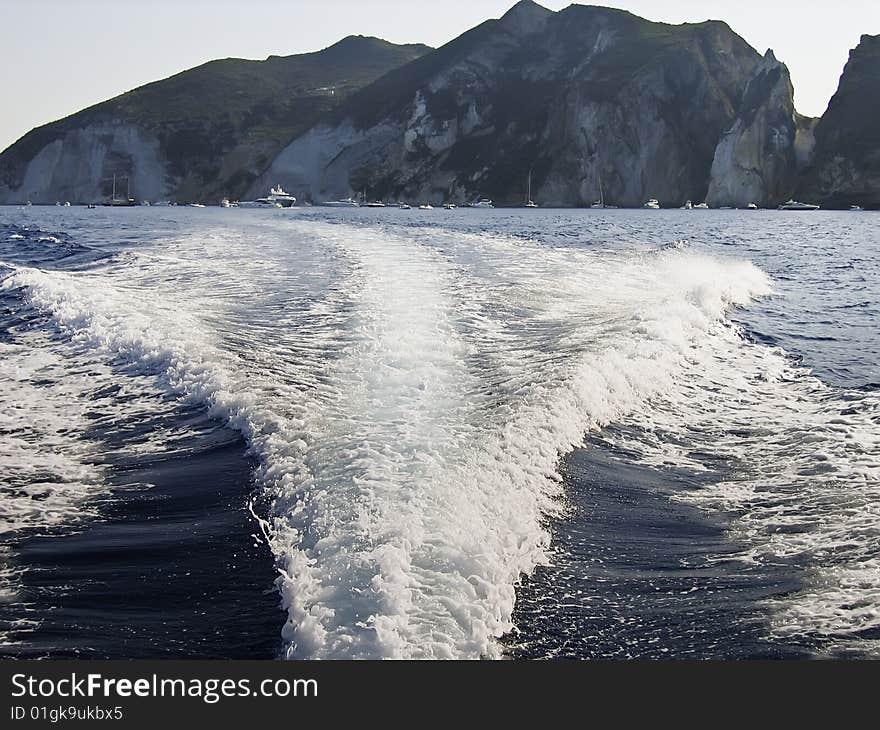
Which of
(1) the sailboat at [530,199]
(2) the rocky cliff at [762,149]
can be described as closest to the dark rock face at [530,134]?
(2) the rocky cliff at [762,149]

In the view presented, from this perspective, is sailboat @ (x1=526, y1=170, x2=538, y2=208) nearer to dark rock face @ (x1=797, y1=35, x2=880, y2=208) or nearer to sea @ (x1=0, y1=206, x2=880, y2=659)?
dark rock face @ (x1=797, y1=35, x2=880, y2=208)

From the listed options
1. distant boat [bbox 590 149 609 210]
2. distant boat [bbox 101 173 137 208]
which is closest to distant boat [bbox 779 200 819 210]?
distant boat [bbox 590 149 609 210]

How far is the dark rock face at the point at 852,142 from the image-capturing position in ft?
359

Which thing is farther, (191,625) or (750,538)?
(750,538)

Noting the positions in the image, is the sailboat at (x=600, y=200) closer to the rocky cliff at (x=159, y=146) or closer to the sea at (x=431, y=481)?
the rocky cliff at (x=159, y=146)

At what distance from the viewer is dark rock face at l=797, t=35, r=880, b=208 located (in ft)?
359

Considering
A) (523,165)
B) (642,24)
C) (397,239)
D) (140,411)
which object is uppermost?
(642,24)

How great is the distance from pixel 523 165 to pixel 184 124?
63.7 meters

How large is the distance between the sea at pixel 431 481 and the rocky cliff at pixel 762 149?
108m

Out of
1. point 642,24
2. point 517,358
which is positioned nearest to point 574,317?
point 517,358

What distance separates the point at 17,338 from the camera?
12844 millimetres

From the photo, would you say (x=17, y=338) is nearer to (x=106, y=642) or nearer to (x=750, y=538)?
(x=106, y=642)

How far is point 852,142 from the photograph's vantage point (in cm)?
11125

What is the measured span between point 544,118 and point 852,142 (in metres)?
44.3
